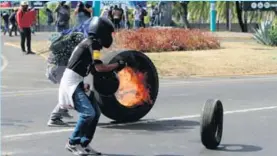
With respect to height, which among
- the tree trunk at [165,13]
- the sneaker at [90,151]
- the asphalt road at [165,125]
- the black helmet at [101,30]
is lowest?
the tree trunk at [165,13]

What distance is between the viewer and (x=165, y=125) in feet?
33.6

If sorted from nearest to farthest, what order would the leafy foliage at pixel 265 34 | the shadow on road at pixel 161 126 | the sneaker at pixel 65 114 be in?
1. the shadow on road at pixel 161 126
2. the sneaker at pixel 65 114
3. the leafy foliage at pixel 265 34

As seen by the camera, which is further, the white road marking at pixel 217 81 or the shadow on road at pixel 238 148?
the white road marking at pixel 217 81

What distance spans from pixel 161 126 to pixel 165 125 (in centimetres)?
12

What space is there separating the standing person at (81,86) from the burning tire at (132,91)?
1778 mm

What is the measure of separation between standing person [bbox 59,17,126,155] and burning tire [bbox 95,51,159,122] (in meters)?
1.78

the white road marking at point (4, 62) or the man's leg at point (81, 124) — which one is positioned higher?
the man's leg at point (81, 124)

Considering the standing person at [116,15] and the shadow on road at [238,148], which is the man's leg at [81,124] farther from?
the standing person at [116,15]

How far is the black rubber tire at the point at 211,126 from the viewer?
27.5ft

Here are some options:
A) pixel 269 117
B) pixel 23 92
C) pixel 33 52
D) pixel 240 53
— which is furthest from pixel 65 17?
pixel 269 117

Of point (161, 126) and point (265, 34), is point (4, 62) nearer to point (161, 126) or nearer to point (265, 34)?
point (265, 34)

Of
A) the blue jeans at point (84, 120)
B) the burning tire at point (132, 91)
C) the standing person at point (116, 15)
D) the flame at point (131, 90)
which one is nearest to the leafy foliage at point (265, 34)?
the standing person at point (116, 15)

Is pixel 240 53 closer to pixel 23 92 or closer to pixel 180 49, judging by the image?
pixel 180 49

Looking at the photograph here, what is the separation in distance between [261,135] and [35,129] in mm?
3299
